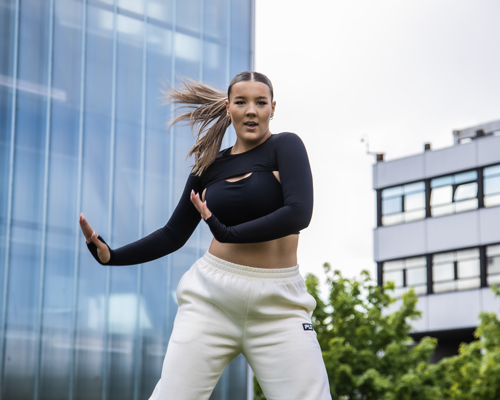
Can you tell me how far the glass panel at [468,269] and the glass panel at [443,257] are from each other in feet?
1.92

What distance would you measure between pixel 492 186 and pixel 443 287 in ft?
17.8

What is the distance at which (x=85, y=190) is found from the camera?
12711mm

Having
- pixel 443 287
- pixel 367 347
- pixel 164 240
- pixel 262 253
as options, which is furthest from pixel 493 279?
pixel 262 253

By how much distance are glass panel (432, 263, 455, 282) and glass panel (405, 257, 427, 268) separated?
736 millimetres

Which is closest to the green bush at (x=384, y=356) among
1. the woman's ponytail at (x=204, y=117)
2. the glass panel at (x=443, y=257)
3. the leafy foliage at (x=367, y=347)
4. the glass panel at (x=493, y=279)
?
the leafy foliage at (x=367, y=347)

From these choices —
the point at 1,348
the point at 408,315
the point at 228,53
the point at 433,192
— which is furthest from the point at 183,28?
the point at 433,192

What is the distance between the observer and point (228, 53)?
14.7 meters

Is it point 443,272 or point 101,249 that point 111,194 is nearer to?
point 101,249

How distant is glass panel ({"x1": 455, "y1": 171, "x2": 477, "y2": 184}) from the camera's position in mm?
35781

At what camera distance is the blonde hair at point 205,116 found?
141 inches

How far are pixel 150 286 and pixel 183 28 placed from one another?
5.07 m

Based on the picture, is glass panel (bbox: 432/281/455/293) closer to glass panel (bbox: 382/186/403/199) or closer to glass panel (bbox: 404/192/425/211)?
glass panel (bbox: 404/192/425/211)

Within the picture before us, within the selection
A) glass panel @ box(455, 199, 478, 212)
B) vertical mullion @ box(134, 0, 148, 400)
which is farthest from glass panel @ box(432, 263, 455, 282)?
vertical mullion @ box(134, 0, 148, 400)

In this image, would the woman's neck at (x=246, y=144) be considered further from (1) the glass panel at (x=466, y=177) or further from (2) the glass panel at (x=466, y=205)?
(1) the glass panel at (x=466, y=177)
